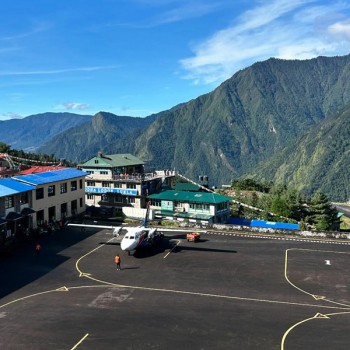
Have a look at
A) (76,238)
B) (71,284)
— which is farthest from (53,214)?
(71,284)

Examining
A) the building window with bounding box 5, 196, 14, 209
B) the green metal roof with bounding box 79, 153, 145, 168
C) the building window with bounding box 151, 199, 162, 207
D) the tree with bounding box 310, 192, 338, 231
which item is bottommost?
the tree with bounding box 310, 192, 338, 231

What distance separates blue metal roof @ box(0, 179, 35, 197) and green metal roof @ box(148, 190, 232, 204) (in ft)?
90.4

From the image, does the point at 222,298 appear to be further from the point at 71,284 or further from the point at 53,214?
the point at 53,214

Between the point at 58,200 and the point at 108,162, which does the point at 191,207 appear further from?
the point at 58,200

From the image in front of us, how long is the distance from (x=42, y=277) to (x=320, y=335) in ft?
94.9

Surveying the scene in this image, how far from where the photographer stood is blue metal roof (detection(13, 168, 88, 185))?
6710 cm

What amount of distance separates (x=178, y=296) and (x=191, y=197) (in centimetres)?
4405

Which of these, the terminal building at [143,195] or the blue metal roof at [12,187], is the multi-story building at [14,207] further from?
the terminal building at [143,195]

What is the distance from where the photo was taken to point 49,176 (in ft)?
236

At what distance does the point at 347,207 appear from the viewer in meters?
196

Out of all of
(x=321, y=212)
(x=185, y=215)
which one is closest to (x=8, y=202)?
(x=185, y=215)

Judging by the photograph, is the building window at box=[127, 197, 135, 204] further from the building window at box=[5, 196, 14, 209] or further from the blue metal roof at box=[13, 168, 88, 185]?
the building window at box=[5, 196, 14, 209]

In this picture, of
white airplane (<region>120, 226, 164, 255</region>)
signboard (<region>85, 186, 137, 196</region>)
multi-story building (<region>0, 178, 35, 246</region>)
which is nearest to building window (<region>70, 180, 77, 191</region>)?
signboard (<region>85, 186, 137, 196</region>)

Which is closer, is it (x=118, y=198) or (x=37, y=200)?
(x=37, y=200)
